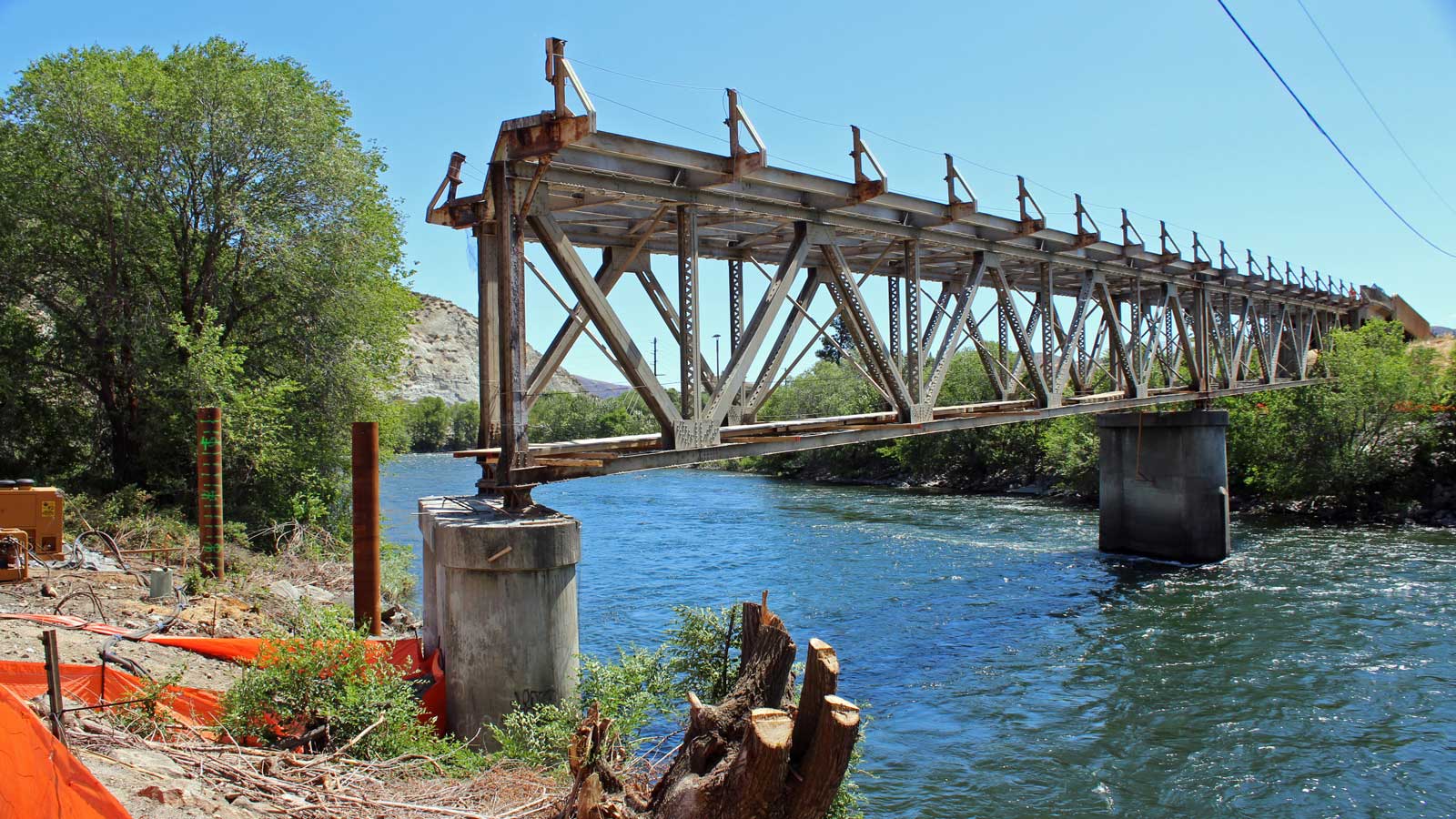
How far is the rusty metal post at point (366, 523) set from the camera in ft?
39.1

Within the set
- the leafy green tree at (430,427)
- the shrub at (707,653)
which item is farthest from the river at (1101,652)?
the leafy green tree at (430,427)

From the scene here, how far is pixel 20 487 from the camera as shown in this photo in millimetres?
14930

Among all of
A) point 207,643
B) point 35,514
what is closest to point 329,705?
point 207,643

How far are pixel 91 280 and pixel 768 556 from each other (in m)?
18.7

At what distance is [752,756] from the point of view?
202 inches

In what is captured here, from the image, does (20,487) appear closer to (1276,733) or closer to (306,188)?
(306,188)

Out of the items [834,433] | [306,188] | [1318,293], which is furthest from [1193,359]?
[306,188]

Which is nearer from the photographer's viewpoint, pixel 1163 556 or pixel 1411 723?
pixel 1411 723

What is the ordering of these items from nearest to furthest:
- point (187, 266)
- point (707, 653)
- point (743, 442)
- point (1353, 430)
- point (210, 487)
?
point (707, 653) < point (743, 442) < point (210, 487) < point (187, 266) < point (1353, 430)

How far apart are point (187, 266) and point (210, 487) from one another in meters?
11.3

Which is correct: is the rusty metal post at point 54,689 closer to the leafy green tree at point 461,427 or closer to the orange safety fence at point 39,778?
the orange safety fence at point 39,778

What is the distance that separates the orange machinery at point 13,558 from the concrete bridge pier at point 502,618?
9.17 m

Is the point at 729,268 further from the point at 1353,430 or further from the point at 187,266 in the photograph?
the point at 1353,430

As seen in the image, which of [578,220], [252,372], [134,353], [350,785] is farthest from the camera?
[252,372]
